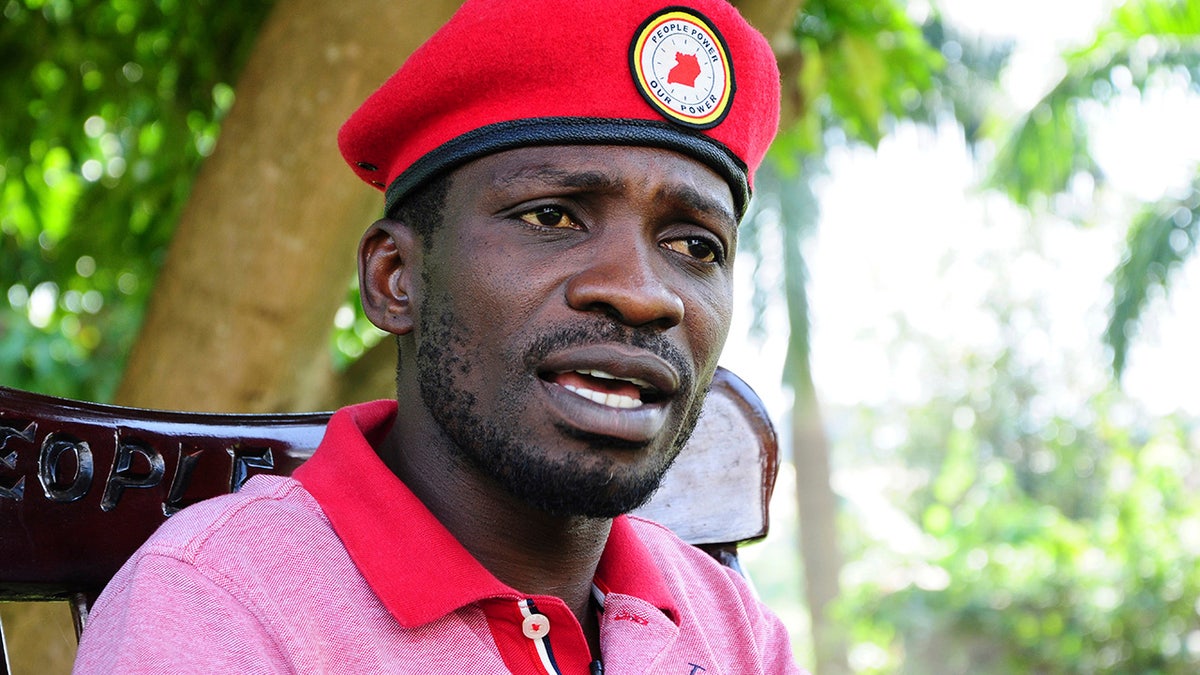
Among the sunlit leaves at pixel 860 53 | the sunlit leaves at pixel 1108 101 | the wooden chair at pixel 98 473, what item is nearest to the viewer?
the wooden chair at pixel 98 473

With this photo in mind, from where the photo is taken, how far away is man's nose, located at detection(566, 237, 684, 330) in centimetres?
138

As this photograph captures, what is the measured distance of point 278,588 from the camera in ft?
4.27

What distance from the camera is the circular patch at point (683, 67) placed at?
1497 millimetres

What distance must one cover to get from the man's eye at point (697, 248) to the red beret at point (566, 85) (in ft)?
0.32

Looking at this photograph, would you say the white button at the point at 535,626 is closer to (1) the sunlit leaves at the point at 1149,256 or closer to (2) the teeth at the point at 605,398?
(2) the teeth at the point at 605,398

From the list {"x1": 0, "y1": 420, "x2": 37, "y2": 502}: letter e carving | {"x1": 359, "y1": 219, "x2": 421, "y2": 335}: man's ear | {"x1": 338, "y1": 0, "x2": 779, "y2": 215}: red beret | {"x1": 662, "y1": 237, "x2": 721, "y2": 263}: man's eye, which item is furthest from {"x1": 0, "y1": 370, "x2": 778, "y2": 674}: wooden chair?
{"x1": 662, "y1": 237, "x2": 721, "y2": 263}: man's eye

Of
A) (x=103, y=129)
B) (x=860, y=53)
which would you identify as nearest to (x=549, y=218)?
(x=860, y=53)

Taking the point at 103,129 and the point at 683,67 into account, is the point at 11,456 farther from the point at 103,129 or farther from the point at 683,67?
the point at 103,129

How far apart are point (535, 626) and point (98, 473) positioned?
0.57 meters

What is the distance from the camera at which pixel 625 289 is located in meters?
1.38

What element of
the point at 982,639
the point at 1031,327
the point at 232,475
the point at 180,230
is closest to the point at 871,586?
the point at 982,639

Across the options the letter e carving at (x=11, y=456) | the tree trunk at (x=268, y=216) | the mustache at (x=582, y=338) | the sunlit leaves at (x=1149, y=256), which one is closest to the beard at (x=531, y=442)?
the mustache at (x=582, y=338)

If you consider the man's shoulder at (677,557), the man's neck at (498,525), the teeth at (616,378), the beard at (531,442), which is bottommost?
the man's neck at (498,525)

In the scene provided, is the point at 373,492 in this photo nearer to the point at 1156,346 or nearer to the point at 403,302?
the point at 403,302
